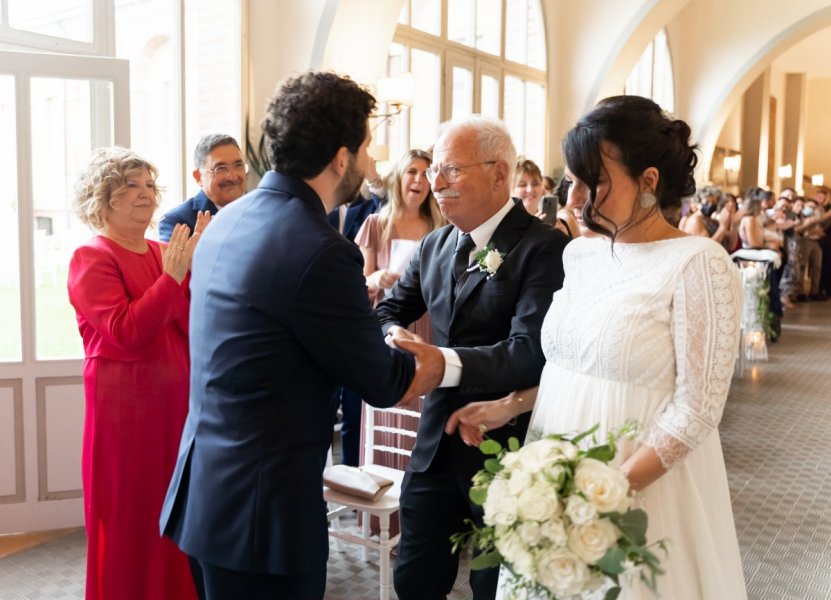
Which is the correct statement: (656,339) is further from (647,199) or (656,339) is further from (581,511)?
(581,511)

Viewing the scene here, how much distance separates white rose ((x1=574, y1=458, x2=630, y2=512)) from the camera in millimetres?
1407

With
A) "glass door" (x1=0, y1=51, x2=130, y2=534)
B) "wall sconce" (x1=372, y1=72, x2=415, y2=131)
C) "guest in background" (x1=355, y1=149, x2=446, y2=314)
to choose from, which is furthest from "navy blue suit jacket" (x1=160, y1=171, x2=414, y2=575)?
"wall sconce" (x1=372, y1=72, x2=415, y2=131)

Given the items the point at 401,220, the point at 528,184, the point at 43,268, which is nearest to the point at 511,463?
the point at 401,220

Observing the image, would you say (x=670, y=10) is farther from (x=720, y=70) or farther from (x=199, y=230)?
(x=199, y=230)

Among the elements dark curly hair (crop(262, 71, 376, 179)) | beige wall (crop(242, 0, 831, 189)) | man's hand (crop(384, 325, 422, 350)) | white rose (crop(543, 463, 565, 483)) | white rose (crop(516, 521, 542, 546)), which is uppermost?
beige wall (crop(242, 0, 831, 189))

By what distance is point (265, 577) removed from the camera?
1780 millimetres

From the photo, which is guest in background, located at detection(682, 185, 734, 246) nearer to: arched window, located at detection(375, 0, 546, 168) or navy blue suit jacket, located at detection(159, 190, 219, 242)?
arched window, located at detection(375, 0, 546, 168)

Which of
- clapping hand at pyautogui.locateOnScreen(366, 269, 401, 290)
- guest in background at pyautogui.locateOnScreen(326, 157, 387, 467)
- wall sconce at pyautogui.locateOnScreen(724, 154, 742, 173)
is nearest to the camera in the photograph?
clapping hand at pyautogui.locateOnScreen(366, 269, 401, 290)

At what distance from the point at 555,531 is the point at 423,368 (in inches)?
28.4

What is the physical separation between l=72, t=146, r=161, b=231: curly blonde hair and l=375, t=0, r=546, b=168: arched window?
402cm

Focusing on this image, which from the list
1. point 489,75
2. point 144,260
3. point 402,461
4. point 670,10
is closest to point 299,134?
point 144,260

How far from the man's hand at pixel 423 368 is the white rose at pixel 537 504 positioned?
1.98 ft

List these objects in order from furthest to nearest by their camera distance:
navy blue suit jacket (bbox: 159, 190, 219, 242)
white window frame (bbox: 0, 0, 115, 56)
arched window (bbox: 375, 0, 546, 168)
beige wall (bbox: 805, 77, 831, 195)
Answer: beige wall (bbox: 805, 77, 831, 195) → arched window (bbox: 375, 0, 546, 168) → white window frame (bbox: 0, 0, 115, 56) → navy blue suit jacket (bbox: 159, 190, 219, 242)

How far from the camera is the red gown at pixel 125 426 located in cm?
292
